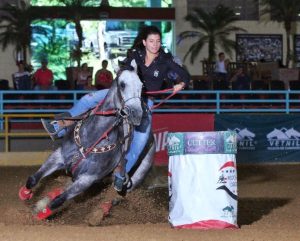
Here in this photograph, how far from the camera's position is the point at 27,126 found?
1762 cm

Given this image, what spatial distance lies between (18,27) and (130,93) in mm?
20065

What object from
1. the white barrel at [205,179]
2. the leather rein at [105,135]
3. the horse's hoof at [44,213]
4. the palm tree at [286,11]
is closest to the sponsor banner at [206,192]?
the white barrel at [205,179]

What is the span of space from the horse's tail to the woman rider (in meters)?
0.17

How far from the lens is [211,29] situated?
95.0 feet

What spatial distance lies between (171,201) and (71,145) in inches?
48.2

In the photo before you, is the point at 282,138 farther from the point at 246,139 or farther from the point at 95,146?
the point at 95,146

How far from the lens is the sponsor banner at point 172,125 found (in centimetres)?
1605

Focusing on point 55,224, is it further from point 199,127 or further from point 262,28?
point 262,28

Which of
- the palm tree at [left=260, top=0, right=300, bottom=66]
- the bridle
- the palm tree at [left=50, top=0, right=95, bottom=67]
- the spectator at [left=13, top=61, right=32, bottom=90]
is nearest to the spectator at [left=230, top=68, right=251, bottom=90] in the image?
the spectator at [left=13, top=61, right=32, bottom=90]

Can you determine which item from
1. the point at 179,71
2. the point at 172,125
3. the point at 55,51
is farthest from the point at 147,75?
the point at 55,51

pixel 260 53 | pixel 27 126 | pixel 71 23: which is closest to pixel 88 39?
pixel 71 23

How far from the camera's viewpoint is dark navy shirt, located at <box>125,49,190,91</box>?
27.2 ft

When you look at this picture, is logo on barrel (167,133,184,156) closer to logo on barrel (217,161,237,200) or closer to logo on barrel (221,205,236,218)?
logo on barrel (217,161,237,200)

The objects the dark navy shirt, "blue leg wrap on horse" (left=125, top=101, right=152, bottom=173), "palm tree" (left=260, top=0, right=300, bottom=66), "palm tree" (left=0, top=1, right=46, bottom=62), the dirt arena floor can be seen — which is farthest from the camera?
"palm tree" (left=260, top=0, right=300, bottom=66)
